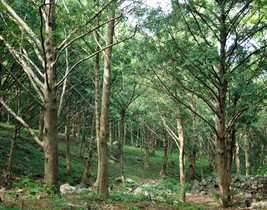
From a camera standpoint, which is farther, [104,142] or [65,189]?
[65,189]

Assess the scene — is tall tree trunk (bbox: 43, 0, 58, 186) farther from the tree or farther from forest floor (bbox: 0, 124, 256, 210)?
the tree

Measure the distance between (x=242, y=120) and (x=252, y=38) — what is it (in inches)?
125

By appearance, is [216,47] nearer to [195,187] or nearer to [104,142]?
[104,142]

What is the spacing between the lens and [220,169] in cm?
970

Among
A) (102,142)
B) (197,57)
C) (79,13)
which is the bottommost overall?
(102,142)

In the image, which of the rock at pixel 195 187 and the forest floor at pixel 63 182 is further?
the rock at pixel 195 187

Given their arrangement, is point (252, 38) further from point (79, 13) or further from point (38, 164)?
point (38, 164)

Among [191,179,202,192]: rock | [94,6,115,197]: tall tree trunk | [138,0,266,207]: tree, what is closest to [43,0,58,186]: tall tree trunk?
[94,6,115,197]: tall tree trunk

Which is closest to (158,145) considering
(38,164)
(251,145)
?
(251,145)

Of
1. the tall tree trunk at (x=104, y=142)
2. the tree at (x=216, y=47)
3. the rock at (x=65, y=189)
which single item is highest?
the tree at (x=216, y=47)

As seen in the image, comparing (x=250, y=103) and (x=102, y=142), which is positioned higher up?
(x=250, y=103)

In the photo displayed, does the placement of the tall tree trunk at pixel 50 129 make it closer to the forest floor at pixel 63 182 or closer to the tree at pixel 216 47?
the forest floor at pixel 63 182

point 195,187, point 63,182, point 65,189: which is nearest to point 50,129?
point 65,189

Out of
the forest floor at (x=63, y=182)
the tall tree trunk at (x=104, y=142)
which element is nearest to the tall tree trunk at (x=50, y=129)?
the forest floor at (x=63, y=182)
